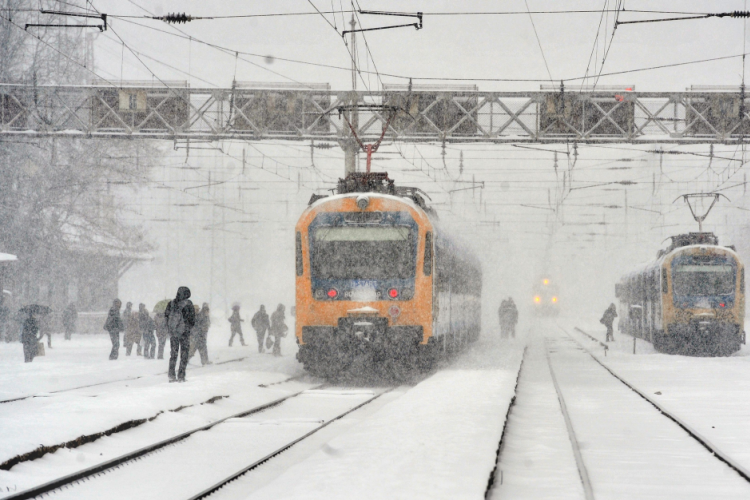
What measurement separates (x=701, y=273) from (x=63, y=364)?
54.2ft

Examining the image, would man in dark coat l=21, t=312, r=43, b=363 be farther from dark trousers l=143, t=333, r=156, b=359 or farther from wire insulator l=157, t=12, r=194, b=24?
wire insulator l=157, t=12, r=194, b=24

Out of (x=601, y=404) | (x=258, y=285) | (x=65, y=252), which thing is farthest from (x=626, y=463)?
(x=258, y=285)

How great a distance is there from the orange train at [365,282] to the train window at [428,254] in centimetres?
2

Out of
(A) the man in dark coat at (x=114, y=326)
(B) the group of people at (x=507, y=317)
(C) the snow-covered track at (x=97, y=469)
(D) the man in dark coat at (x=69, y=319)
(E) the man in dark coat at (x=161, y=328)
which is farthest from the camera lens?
(B) the group of people at (x=507, y=317)

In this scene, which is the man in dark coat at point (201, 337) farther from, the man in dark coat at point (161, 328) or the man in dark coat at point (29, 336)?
the man in dark coat at point (29, 336)

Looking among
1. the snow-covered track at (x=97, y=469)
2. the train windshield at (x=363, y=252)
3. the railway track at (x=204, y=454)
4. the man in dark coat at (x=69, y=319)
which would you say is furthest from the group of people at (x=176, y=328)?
the man in dark coat at (x=69, y=319)

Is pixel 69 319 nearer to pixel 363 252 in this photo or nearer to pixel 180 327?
pixel 180 327

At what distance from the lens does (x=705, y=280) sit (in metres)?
26.1

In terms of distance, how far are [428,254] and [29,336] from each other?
9.51m

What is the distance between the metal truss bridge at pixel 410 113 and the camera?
25.7 meters

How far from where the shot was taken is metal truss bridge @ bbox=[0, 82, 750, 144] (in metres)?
25.7

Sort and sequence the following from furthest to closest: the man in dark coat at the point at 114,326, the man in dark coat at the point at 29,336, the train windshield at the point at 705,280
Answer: the train windshield at the point at 705,280 → the man in dark coat at the point at 114,326 → the man in dark coat at the point at 29,336

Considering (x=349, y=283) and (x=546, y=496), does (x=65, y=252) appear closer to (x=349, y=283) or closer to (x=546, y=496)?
(x=349, y=283)

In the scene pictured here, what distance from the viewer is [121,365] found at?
67.9 feet
